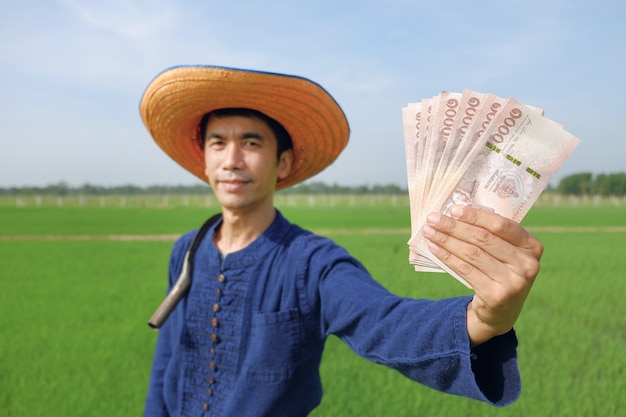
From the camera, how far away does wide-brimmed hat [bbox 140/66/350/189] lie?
5.54ft

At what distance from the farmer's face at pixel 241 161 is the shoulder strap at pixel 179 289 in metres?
0.30

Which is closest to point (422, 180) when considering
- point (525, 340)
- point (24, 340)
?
point (525, 340)

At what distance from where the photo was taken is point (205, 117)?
1.95 meters

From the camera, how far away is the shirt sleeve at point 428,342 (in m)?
1.06

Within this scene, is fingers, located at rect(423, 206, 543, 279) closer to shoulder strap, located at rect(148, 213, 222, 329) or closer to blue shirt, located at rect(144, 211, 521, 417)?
blue shirt, located at rect(144, 211, 521, 417)

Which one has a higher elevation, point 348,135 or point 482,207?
point 348,135

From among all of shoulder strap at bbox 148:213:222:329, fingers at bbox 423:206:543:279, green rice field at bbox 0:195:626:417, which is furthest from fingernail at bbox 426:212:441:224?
green rice field at bbox 0:195:626:417

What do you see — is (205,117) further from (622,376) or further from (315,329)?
(622,376)

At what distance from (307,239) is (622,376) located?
3.37m

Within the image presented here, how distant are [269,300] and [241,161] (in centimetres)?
48

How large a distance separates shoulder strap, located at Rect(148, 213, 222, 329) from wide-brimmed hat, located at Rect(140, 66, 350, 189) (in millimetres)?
464

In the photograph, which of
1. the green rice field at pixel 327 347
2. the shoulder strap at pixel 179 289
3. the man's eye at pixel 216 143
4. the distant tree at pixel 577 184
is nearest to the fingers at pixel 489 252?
the man's eye at pixel 216 143

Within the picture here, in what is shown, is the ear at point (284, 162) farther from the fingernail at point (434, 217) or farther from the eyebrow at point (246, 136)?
the fingernail at point (434, 217)

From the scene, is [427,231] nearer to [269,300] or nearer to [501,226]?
[501,226]
